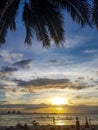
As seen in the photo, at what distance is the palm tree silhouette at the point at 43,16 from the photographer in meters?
14.4

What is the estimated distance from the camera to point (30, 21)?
1569 cm

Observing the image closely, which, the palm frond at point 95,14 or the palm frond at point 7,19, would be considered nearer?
the palm frond at point 95,14

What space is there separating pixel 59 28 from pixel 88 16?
174 centimetres

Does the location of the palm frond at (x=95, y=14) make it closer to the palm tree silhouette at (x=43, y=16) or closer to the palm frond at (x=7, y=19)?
the palm tree silhouette at (x=43, y=16)

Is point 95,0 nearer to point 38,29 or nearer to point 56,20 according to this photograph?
point 56,20

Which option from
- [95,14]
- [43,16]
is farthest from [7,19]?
[95,14]

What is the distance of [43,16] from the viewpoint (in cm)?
1533

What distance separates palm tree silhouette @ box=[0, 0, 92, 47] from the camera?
14.4 m

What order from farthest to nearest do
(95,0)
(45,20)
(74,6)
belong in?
(45,20)
(74,6)
(95,0)

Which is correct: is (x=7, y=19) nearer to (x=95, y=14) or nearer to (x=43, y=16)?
(x=43, y=16)

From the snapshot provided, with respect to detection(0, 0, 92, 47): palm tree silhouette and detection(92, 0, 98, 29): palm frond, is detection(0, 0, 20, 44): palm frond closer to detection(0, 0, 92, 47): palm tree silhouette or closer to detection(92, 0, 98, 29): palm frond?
detection(0, 0, 92, 47): palm tree silhouette

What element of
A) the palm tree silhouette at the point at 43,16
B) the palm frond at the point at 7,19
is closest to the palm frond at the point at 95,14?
the palm tree silhouette at the point at 43,16

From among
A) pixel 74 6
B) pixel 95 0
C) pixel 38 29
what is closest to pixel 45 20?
pixel 38 29

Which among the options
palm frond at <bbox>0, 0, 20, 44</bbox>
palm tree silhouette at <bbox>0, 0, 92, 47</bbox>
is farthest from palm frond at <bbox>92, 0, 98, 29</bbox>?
palm frond at <bbox>0, 0, 20, 44</bbox>
